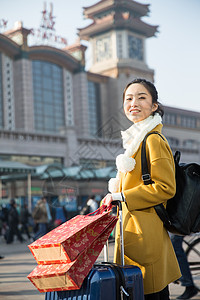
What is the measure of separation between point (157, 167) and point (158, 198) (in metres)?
0.18

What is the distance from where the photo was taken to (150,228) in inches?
108

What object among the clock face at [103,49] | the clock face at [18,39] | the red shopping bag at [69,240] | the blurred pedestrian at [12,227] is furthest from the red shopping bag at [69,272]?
the clock face at [103,49]

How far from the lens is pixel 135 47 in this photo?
67125mm

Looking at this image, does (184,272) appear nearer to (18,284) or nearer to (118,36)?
(18,284)

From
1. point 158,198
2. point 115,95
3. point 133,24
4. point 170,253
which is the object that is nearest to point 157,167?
point 158,198

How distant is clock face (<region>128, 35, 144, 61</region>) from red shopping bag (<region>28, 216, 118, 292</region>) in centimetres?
6501

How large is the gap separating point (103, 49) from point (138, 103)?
66.9 m

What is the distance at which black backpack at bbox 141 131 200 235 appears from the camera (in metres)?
2.81

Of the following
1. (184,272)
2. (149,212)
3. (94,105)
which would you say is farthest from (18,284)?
(94,105)

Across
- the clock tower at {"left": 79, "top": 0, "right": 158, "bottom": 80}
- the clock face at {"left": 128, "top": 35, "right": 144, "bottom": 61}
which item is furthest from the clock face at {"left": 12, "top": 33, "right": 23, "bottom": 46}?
the clock face at {"left": 128, "top": 35, "right": 144, "bottom": 61}

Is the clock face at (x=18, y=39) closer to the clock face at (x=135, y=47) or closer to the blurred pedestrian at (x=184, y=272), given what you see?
the clock face at (x=135, y=47)

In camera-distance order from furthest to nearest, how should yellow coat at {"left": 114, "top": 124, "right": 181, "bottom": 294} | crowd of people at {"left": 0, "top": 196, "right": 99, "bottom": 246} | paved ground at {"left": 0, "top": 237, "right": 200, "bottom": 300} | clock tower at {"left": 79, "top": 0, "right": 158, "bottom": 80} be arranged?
clock tower at {"left": 79, "top": 0, "right": 158, "bottom": 80} → crowd of people at {"left": 0, "top": 196, "right": 99, "bottom": 246} → paved ground at {"left": 0, "top": 237, "right": 200, "bottom": 300} → yellow coat at {"left": 114, "top": 124, "right": 181, "bottom": 294}

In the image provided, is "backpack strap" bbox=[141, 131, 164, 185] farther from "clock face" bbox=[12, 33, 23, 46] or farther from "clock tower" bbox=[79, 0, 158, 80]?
"clock tower" bbox=[79, 0, 158, 80]

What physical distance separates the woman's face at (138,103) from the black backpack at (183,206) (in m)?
0.20
